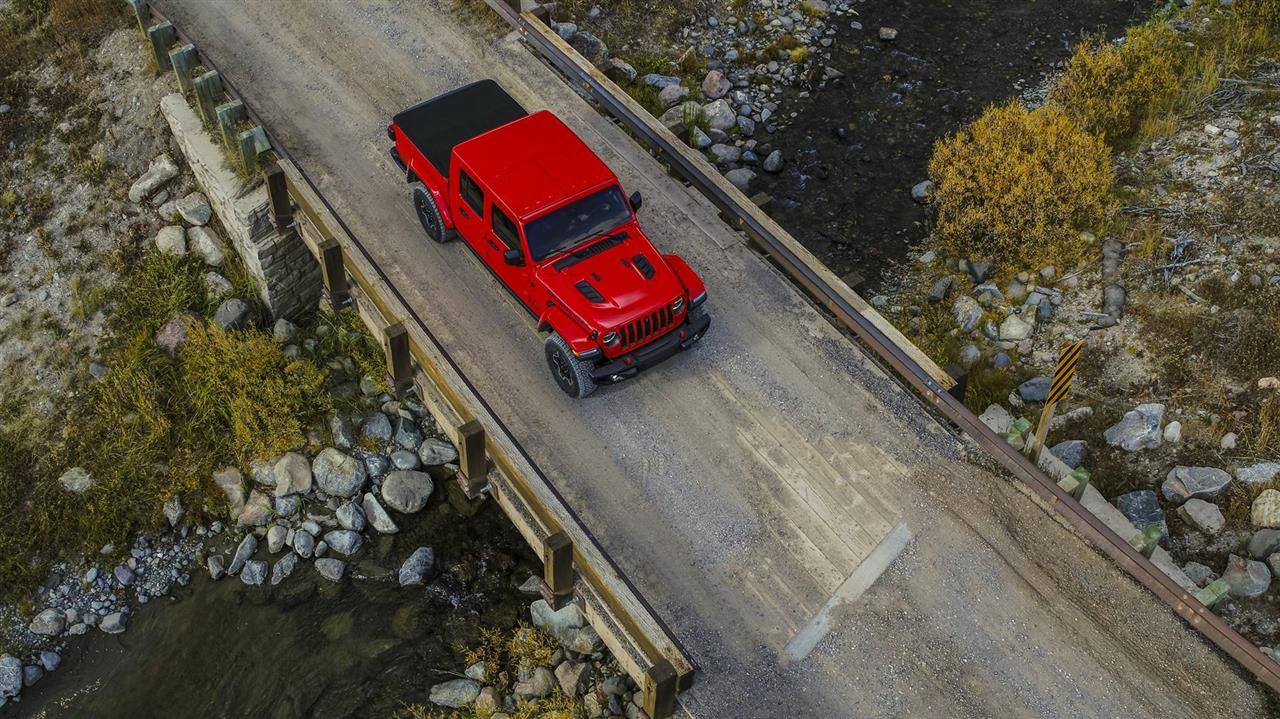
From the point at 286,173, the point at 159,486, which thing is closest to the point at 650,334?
the point at 286,173

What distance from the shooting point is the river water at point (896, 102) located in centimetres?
1677

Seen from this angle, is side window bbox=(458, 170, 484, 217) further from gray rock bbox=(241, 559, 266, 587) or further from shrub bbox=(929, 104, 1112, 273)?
shrub bbox=(929, 104, 1112, 273)

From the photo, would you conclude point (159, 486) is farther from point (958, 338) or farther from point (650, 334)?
point (958, 338)

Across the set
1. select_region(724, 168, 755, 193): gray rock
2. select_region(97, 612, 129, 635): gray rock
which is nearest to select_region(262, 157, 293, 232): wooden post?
select_region(97, 612, 129, 635): gray rock

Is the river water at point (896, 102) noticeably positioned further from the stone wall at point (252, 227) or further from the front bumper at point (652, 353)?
the stone wall at point (252, 227)

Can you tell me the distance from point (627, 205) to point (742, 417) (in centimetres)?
293

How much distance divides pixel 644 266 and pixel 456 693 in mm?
5648

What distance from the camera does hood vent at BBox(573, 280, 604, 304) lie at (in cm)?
1129

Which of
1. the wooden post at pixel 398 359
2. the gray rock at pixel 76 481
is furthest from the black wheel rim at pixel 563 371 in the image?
the gray rock at pixel 76 481

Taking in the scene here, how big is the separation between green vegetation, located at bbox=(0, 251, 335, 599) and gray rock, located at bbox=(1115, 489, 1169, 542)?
35.2ft

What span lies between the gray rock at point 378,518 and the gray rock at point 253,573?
1.53 meters

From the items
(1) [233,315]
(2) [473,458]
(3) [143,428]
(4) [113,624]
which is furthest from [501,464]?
(3) [143,428]

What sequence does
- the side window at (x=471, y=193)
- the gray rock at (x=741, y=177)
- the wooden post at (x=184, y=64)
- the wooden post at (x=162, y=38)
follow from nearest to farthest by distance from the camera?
the side window at (x=471, y=193), the wooden post at (x=184, y=64), the wooden post at (x=162, y=38), the gray rock at (x=741, y=177)

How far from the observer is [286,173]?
13906 millimetres
